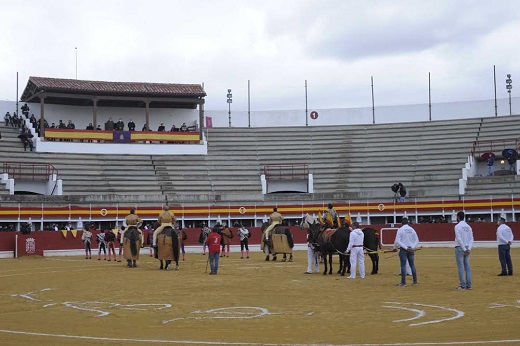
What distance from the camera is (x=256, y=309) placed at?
15.8 metres

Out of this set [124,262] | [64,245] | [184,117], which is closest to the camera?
[124,262]

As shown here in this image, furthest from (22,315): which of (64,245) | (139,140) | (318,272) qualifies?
(139,140)

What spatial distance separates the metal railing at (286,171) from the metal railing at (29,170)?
49.7 ft

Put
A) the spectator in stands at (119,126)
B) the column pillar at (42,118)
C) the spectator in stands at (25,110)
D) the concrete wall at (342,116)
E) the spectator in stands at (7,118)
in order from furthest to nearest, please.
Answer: the concrete wall at (342,116) → the spectator in stands at (119,126) → the spectator in stands at (25,110) → the spectator in stands at (7,118) → the column pillar at (42,118)

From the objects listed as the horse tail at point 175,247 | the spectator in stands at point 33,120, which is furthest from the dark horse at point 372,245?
the spectator in stands at point 33,120

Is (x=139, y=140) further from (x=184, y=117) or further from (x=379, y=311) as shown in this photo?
(x=379, y=311)

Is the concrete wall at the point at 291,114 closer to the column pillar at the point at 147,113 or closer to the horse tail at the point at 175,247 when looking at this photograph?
the column pillar at the point at 147,113

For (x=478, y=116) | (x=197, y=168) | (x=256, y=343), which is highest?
(x=478, y=116)

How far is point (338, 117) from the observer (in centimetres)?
6431

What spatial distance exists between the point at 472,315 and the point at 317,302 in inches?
151

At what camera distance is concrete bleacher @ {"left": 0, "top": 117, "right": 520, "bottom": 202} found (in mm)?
51500

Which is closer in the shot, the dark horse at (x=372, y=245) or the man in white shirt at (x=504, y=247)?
the man in white shirt at (x=504, y=247)

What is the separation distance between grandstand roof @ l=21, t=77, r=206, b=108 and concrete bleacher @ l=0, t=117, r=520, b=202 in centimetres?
378

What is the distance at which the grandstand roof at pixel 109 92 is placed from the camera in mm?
56438
